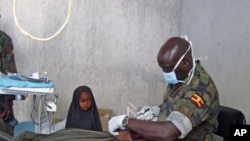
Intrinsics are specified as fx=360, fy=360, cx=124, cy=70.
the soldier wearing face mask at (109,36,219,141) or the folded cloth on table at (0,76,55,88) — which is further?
the folded cloth on table at (0,76,55,88)

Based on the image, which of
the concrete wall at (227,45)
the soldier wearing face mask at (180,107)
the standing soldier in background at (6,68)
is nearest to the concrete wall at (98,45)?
the standing soldier in background at (6,68)

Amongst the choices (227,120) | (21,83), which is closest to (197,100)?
(227,120)

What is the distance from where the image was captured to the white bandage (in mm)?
1586

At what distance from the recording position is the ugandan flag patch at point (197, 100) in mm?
1671

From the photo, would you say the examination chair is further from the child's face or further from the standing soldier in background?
the standing soldier in background

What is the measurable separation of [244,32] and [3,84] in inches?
72.7

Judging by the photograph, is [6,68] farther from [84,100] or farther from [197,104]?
[197,104]

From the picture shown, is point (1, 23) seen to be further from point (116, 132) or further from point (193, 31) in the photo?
point (116, 132)

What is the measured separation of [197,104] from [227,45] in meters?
1.45

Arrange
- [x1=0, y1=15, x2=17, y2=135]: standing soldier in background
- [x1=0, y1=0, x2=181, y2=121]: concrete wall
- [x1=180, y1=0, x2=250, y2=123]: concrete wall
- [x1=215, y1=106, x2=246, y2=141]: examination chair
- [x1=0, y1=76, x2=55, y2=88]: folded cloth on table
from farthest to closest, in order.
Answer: [x1=0, y1=0, x2=181, y2=121]: concrete wall
[x1=0, y1=15, x2=17, y2=135]: standing soldier in background
[x1=0, y1=76, x2=55, y2=88]: folded cloth on table
[x1=180, y1=0, x2=250, y2=123]: concrete wall
[x1=215, y1=106, x2=246, y2=141]: examination chair

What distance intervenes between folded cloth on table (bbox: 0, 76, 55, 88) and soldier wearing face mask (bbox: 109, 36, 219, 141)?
1151 millimetres

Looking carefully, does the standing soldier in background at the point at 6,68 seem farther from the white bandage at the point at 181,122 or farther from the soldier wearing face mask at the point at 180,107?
the white bandage at the point at 181,122

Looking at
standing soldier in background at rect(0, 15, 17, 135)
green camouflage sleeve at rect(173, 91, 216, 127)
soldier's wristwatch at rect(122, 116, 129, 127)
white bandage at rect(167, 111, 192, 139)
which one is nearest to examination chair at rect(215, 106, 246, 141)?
green camouflage sleeve at rect(173, 91, 216, 127)

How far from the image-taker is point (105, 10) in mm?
4344
